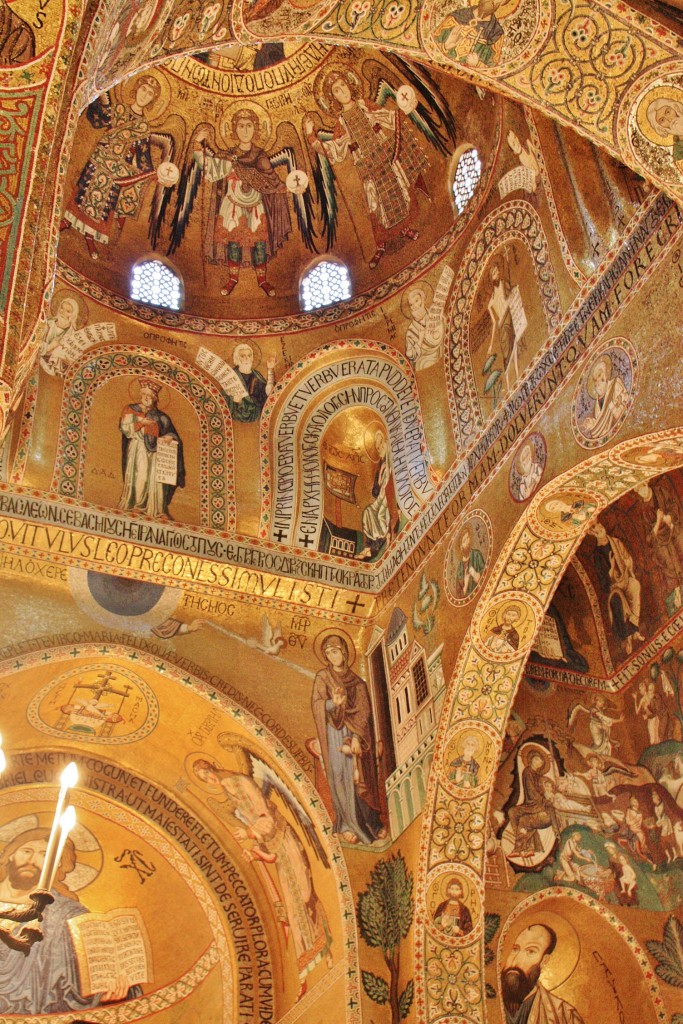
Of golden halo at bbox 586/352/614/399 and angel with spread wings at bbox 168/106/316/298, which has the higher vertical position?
angel with spread wings at bbox 168/106/316/298

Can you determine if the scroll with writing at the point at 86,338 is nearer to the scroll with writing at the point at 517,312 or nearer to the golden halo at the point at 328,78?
the golden halo at the point at 328,78

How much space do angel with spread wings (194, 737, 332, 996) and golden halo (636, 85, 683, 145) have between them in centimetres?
660

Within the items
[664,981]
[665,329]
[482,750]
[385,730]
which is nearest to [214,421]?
[385,730]

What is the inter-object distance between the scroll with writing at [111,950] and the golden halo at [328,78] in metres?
8.49

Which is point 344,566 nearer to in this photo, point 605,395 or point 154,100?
point 605,395

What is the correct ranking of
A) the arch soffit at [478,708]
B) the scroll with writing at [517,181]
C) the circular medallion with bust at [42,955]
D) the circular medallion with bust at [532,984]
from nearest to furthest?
the arch soffit at [478,708]
the scroll with writing at [517,181]
the circular medallion with bust at [532,984]
the circular medallion with bust at [42,955]

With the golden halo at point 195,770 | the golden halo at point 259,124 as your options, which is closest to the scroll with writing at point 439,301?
the golden halo at point 259,124

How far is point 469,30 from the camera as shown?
7.95 metres

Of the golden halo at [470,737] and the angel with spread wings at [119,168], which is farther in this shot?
the angel with spread wings at [119,168]

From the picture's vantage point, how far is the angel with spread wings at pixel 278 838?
11.2m

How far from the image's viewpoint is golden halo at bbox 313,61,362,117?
42.2ft

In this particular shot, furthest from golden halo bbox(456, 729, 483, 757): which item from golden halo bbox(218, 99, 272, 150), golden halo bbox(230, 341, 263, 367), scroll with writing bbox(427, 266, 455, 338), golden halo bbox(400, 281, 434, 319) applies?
golden halo bbox(218, 99, 272, 150)

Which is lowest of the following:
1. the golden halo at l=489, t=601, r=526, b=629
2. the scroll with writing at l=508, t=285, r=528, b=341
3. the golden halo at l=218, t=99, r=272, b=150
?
the golden halo at l=489, t=601, r=526, b=629

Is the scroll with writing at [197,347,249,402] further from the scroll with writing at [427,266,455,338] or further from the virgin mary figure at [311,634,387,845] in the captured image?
the virgin mary figure at [311,634,387,845]
